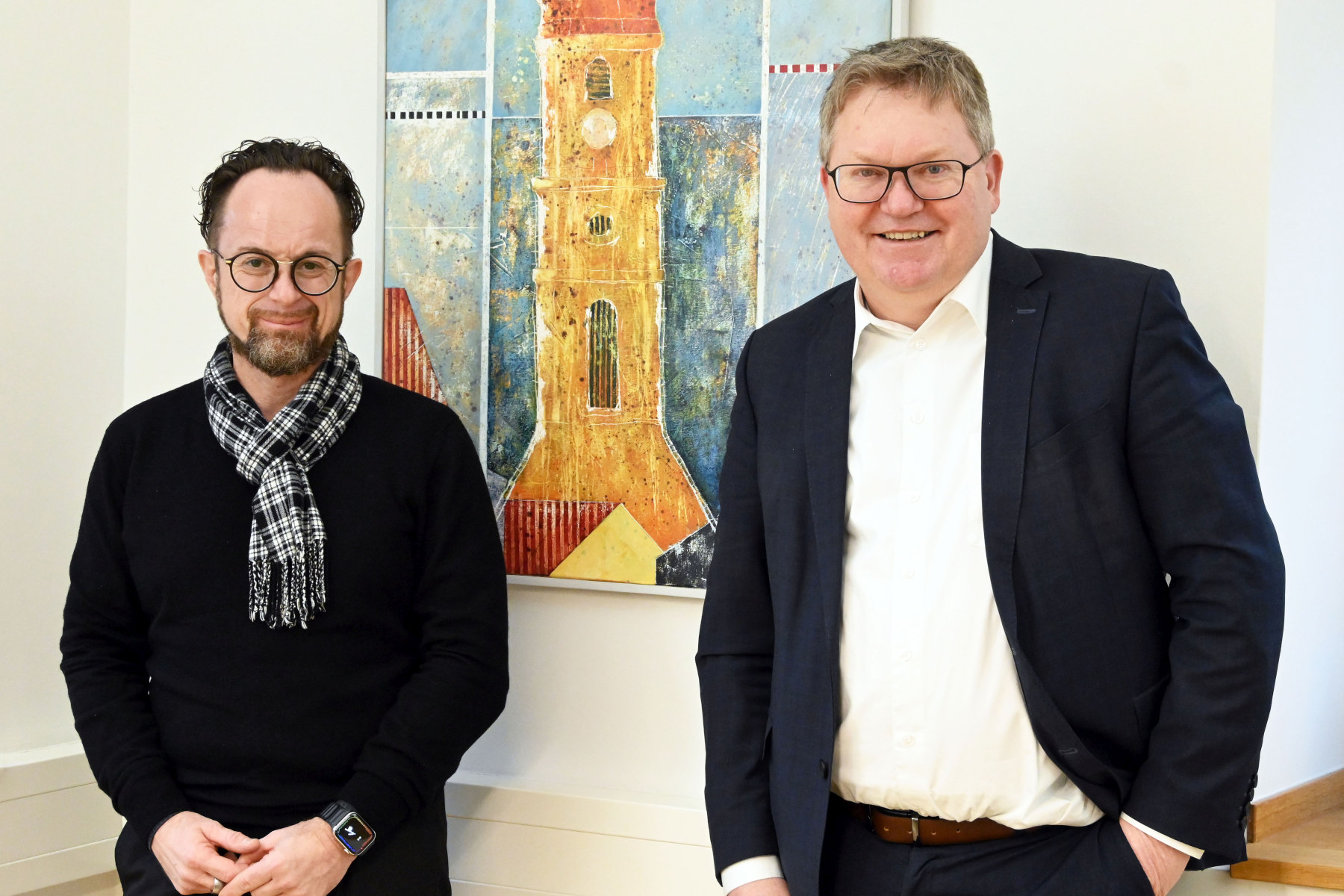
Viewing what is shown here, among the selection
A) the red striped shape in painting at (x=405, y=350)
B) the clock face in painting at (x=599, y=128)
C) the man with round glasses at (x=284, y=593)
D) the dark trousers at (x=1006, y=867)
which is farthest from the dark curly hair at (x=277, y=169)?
the dark trousers at (x=1006, y=867)

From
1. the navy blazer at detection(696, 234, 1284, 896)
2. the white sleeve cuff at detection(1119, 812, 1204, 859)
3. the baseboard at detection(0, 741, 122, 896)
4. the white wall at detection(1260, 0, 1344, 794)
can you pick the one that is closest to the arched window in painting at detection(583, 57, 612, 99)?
the navy blazer at detection(696, 234, 1284, 896)

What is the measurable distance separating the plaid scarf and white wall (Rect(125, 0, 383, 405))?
427 mm

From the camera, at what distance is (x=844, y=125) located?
165cm

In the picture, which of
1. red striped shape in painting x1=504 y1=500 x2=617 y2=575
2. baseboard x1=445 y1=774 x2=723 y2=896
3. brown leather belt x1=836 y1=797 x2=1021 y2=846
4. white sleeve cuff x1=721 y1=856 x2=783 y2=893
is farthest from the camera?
red striped shape in painting x1=504 y1=500 x2=617 y2=575

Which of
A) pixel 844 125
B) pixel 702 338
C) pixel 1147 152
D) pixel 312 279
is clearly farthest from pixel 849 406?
pixel 312 279

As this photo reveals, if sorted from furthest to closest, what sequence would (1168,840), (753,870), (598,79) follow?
(598,79) < (753,870) < (1168,840)

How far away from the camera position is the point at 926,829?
1589 millimetres

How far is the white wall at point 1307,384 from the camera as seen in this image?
190 cm

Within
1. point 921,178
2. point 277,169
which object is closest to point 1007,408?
point 921,178

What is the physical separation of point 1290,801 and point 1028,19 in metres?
1.44

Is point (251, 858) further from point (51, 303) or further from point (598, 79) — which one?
point (598, 79)

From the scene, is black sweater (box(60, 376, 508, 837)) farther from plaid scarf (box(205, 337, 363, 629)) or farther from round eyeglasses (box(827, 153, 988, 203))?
round eyeglasses (box(827, 153, 988, 203))

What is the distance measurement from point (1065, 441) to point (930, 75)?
54 cm

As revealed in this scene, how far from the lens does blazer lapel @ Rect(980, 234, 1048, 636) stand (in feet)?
5.01
